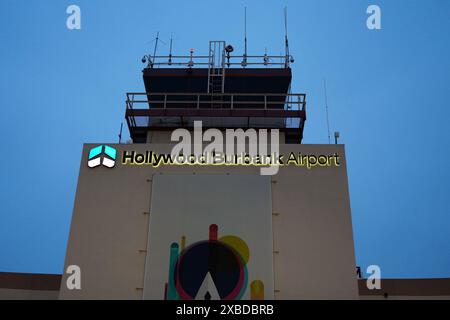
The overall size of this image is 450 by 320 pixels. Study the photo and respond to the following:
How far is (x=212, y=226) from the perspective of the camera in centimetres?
2153

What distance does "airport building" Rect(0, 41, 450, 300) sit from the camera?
20688 mm

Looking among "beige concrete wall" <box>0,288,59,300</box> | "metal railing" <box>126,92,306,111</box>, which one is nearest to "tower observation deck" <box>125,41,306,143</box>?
"metal railing" <box>126,92,306,111</box>

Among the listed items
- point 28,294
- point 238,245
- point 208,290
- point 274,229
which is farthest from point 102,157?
point 274,229

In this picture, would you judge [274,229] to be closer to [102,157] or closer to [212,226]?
[212,226]

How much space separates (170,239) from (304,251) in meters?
6.11

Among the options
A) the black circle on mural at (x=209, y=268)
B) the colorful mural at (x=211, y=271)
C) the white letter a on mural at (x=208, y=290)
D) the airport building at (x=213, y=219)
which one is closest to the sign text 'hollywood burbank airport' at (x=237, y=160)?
the airport building at (x=213, y=219)

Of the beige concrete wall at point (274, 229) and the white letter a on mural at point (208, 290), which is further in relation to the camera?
the beige concrete wall at point (274, 229)

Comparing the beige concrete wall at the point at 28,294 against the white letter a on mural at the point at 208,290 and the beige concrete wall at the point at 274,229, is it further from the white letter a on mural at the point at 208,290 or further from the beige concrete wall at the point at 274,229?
the white letter a on mural at the point at 208,290

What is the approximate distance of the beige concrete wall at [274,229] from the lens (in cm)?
2073

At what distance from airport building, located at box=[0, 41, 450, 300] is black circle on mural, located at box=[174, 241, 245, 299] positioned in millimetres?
44

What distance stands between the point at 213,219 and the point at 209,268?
2.28 m

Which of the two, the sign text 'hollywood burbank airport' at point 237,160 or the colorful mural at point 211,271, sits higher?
the sign text 'hollywood burbank airport' at point 237,160

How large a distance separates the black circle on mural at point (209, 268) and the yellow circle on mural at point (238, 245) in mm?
166

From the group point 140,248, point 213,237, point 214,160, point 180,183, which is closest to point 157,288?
point 140,248
